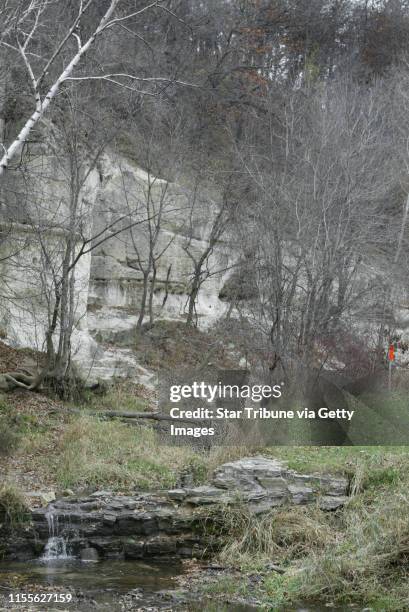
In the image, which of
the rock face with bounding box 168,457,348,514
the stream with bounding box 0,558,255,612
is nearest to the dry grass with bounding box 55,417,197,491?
the rock face with bounding box 168,457,348,514

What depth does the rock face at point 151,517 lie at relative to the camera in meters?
11.4

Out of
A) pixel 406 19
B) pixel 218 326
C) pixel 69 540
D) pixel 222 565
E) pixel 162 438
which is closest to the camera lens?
pixel 222 565

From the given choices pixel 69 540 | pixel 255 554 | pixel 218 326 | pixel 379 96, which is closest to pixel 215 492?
pixel 255 554

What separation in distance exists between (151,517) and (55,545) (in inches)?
55.9

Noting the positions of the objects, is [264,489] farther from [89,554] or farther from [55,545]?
[55,545]

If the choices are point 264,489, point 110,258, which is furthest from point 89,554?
point 110,258

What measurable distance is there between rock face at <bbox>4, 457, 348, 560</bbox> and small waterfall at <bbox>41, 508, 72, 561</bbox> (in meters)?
0.01

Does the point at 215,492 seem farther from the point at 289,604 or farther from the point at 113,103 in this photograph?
the point at 113,103

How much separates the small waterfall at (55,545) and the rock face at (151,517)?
14mm

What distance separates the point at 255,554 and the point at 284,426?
142 inches

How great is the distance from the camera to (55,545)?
37.3 ft

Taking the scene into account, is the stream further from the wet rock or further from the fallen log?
the fallen log

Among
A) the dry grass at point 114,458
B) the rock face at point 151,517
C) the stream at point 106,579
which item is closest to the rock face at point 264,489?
the rock face at point 151,517

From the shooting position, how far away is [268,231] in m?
17.9
